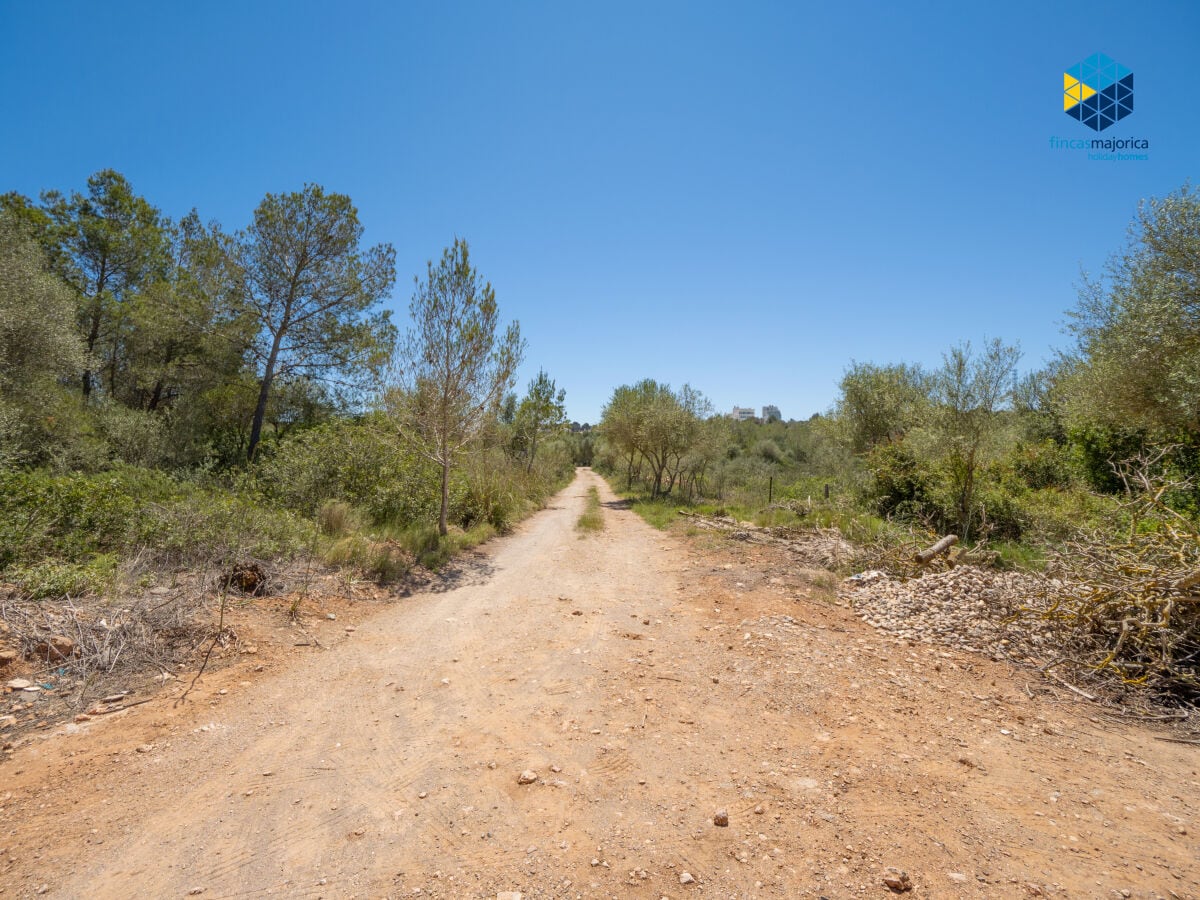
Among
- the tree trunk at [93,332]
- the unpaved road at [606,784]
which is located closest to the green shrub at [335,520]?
the unpaved road at [606,784]

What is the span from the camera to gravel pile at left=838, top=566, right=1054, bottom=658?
5.39 m

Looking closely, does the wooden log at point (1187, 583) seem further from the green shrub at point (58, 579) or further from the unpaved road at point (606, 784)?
the green shrub at point (58, 579)

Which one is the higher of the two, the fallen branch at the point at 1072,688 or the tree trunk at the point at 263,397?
the tree trunk at the point at 263,397

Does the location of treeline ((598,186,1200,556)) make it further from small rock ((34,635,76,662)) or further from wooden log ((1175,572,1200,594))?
small rock ((34,635,76,662))

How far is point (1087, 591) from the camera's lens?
504cm

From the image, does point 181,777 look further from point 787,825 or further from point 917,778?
point 917,778

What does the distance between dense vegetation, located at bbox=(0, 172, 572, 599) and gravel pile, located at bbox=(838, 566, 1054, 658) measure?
7508mm

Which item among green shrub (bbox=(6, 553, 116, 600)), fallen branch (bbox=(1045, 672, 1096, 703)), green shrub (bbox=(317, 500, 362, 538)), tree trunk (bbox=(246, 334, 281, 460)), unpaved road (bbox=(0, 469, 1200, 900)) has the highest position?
Answer: tree trunk (bbox=(246, 334, 281, 460))

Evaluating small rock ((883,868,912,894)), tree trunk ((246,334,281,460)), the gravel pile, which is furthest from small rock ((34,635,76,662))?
tree trunk ((246,334,281,460))

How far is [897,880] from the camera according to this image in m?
2.37

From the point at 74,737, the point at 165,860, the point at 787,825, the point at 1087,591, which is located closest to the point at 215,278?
the point at 74,737

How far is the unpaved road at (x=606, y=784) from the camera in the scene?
2.42 m

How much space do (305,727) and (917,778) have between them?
449 centimetres

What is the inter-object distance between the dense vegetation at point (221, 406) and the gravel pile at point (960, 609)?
296 inches
